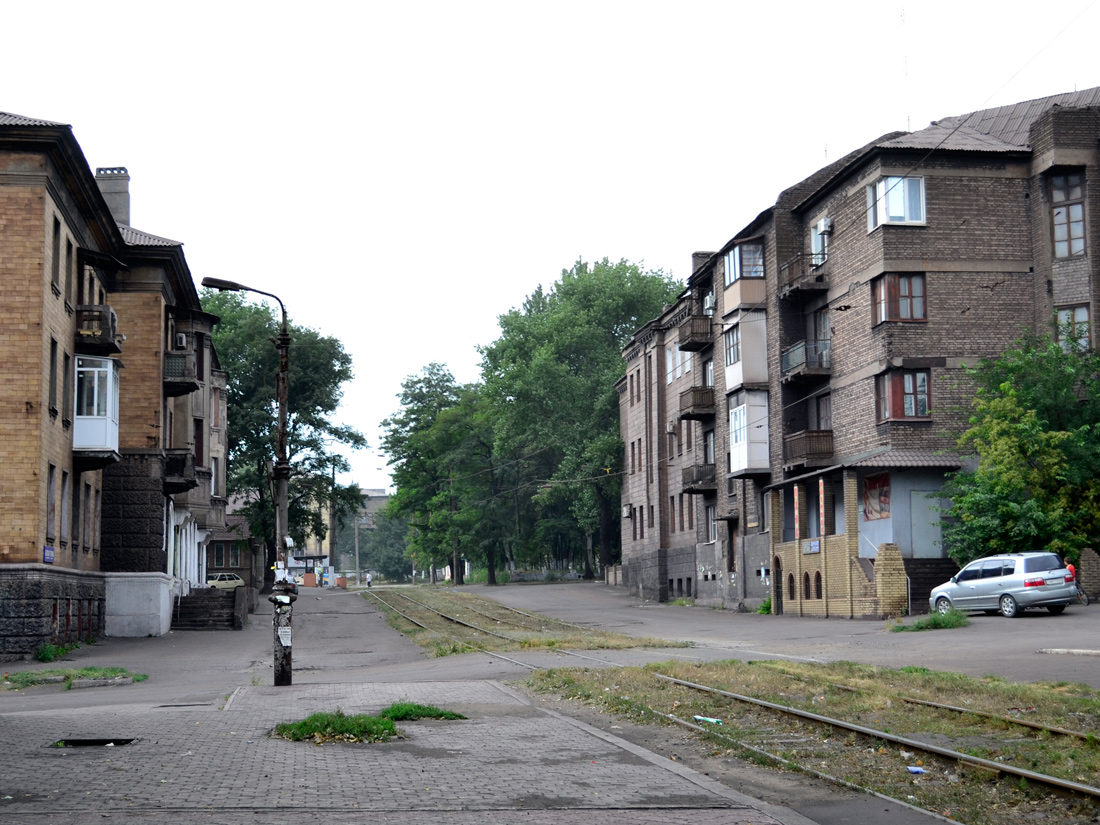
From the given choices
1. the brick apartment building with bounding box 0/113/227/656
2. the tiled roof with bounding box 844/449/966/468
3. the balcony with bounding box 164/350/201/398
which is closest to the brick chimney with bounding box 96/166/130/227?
the brick apartment building with bounding box 0/113/227/656

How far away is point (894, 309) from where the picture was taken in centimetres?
3759

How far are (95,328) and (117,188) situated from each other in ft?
43.7

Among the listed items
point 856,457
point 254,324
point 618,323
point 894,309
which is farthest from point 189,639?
point 618,323

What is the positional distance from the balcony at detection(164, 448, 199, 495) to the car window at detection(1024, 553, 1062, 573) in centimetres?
2561

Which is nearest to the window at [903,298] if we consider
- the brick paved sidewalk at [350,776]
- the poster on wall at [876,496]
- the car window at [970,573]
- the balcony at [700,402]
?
the poster on wall at [876,496]

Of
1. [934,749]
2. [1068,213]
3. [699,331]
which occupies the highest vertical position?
[1068,213]

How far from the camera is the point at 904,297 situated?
3769 cm

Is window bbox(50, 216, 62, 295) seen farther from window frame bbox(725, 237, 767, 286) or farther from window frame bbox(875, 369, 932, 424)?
window frame bbox(725, 237, 767, 286)

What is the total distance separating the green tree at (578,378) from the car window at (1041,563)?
43233 mm

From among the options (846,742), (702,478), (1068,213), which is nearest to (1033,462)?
(1068,213)

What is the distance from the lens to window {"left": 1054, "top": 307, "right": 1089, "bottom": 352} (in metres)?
36.1

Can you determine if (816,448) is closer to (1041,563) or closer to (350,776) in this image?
(1041,563)

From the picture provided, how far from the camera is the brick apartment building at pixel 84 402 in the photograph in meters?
29.0

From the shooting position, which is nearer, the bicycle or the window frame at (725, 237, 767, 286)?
the bicycle
